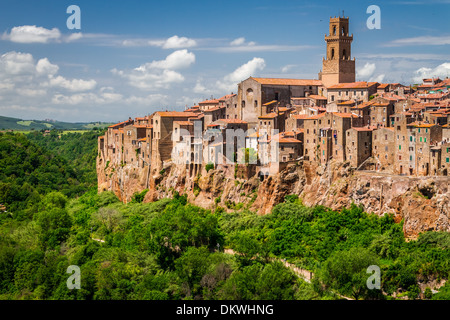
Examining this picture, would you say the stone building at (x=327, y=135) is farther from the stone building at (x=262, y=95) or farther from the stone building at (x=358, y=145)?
the stone building at (x=262, y=95)

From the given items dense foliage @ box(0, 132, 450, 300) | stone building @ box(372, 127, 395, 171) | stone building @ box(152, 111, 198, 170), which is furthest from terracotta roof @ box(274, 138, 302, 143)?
stone building @ box(152, 111, 198, 170)

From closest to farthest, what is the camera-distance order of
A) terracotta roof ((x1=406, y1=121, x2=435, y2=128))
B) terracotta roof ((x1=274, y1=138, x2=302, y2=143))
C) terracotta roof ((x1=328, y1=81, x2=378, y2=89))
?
terracotta roof ((x1=406, y1=121, x2=435, y2=128)) → terracotta roof ((x1=274, y1=138, x2=302, y2=143)) → terracotta roof ((x1=328, y1=81, x2=378, y2=89))

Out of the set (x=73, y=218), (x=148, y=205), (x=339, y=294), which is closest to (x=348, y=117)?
(x=339, y=294)

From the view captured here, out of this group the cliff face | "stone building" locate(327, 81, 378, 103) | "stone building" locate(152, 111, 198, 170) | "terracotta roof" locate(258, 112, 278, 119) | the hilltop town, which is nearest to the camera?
the cliff face

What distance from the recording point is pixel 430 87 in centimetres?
6731

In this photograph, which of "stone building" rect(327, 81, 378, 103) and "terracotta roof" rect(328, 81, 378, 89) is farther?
"terracotta roof" rect(328, 81, 378, 89)

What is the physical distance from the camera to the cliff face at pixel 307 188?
4562 cm

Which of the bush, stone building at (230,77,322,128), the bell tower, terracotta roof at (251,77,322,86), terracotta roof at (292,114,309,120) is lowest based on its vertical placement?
the bush

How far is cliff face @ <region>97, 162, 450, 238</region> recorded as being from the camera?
45625 millimetres

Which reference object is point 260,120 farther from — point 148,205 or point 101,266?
point 101,266

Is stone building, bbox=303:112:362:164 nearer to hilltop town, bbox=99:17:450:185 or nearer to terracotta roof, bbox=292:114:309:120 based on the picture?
hilltop town, bbox=99:17:450:185

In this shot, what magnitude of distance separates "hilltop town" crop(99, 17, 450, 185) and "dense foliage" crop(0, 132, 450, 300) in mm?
4256

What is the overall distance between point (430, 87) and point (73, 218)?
3667 cm

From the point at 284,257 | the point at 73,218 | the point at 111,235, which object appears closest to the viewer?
the point at 284,257
